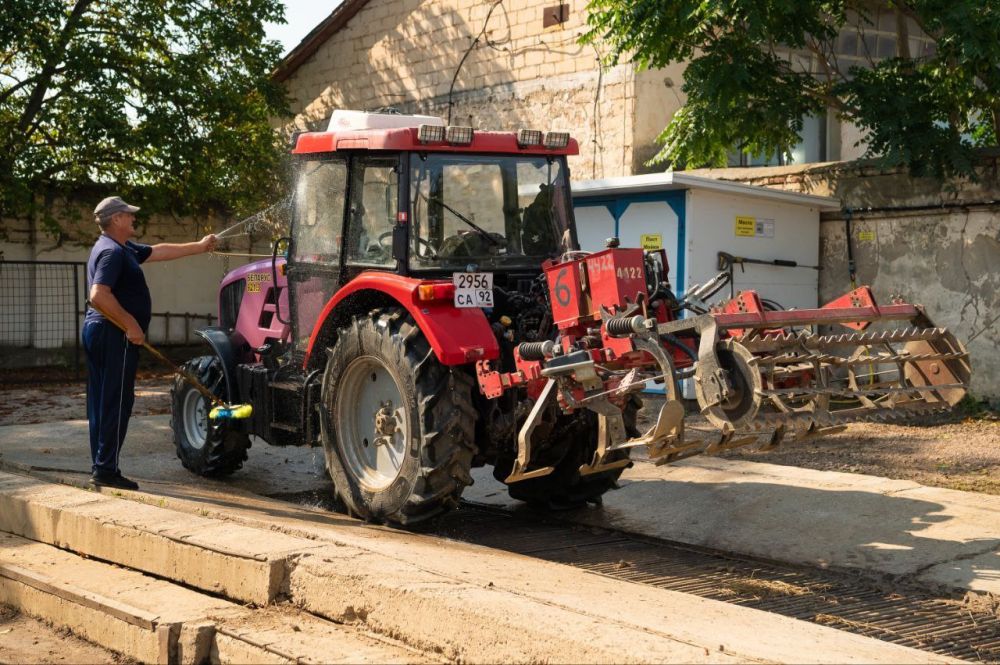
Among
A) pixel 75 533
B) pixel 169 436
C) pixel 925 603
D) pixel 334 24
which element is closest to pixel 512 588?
pixel 925 603

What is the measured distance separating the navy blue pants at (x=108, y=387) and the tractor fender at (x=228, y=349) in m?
1.01

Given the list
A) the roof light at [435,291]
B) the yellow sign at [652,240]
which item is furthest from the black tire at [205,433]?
the yellow sign at [652,240]

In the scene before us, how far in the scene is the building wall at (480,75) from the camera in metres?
16.2

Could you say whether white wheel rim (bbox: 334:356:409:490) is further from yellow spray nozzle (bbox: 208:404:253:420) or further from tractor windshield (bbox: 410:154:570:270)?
yellow spray nozzle (bbox: 208:404:253:420)

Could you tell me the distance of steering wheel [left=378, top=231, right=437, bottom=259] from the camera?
22.3 ft

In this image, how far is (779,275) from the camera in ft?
43.1

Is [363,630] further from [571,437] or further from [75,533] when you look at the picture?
[571,437]

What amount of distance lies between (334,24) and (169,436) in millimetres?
11897

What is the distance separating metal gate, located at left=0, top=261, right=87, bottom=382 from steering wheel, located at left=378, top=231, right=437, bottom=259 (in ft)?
40.0

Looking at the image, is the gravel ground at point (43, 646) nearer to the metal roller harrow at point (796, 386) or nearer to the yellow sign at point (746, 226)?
the metal roller harrow at point (796, 386)

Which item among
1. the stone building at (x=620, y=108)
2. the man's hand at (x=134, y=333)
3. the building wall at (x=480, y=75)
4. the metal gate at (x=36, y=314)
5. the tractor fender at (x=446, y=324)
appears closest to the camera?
the tractor fender at (x=446, y=324)

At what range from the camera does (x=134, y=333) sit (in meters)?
7.08

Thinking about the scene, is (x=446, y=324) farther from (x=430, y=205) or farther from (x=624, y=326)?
(x=624, y=326)

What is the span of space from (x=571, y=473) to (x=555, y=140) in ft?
7.09
